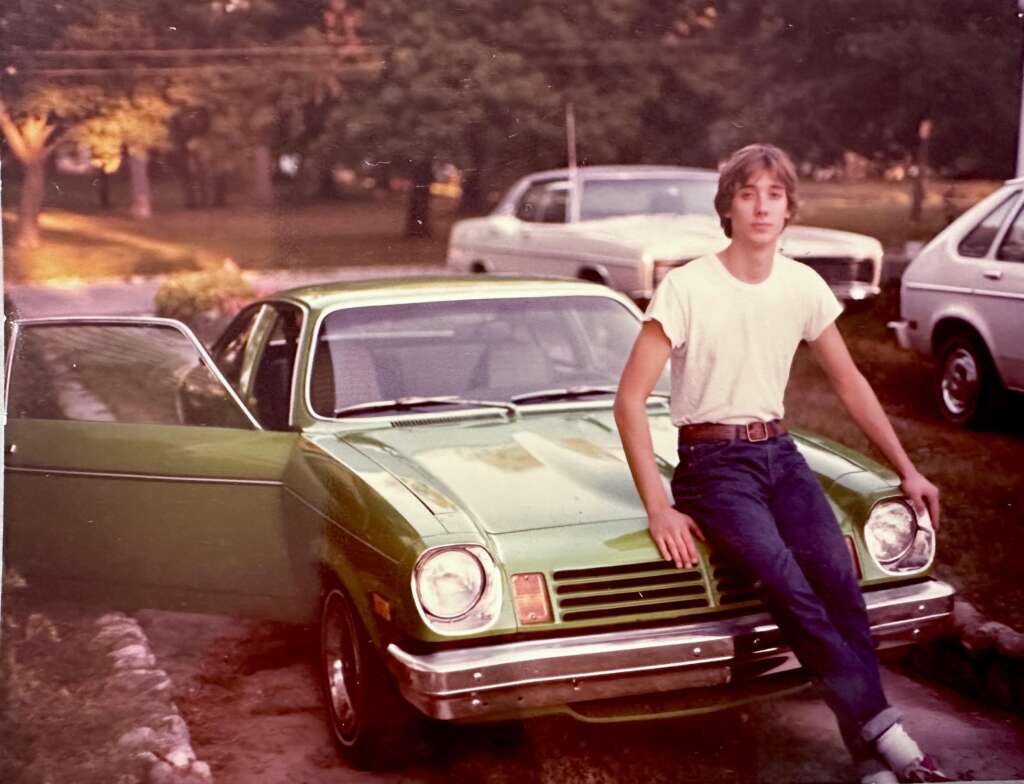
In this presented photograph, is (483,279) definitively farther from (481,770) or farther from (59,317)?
(481,770)

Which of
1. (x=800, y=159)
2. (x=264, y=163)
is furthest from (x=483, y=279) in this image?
(x=800, y=159)

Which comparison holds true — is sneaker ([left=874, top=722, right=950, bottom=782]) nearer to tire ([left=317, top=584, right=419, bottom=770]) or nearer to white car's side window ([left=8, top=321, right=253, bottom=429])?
tire ([left=317, top=584, right=419, bottom=770])

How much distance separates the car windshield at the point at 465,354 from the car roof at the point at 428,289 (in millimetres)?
49

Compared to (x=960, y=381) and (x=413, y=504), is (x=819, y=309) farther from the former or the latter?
(x=960, y=381)

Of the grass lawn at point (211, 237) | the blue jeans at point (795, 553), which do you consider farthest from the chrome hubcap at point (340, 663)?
the grass lawn at point (211, 237)

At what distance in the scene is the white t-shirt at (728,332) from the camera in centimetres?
346

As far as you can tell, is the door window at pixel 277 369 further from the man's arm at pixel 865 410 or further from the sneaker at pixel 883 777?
the sneaker at pixel 883 777

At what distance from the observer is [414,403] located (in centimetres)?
429

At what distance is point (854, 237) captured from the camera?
5523mm

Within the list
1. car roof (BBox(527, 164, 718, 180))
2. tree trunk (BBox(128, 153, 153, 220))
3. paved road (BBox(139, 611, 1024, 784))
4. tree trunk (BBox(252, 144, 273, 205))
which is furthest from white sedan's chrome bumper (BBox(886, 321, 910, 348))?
tree trunk (BBox(128, 153, 153, 220))

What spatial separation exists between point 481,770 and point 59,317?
2.21 meters

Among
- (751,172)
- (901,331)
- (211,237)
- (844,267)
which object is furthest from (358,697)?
(901,331)

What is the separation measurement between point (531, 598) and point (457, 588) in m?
0.20

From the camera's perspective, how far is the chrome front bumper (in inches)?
123
